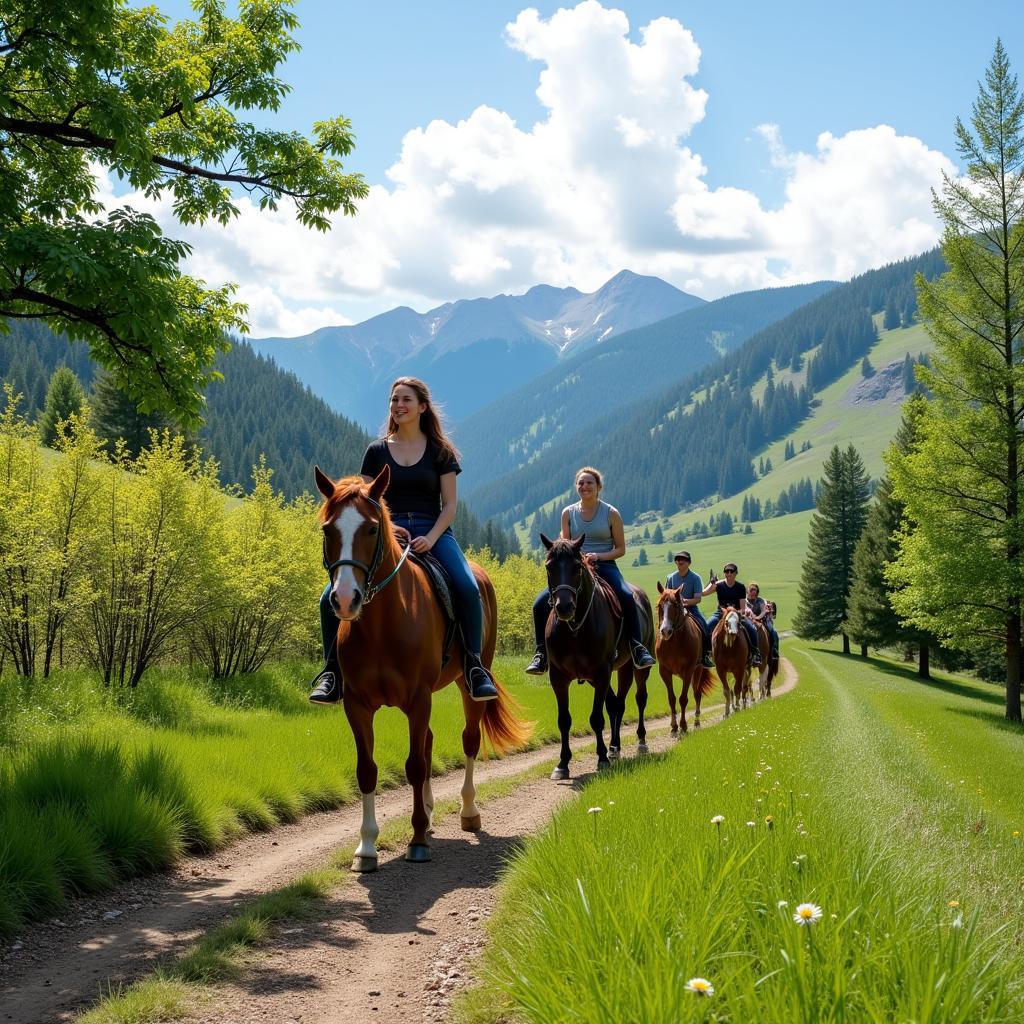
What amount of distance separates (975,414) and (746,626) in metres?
11.5

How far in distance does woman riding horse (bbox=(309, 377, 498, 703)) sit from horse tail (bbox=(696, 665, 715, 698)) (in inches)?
443

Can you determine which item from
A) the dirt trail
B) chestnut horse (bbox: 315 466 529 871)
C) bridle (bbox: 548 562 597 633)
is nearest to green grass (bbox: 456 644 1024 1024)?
the dirt trail

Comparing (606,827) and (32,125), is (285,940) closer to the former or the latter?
(606,827)

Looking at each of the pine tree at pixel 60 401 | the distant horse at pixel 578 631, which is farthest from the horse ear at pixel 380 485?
the pine tree at pixel 60 401

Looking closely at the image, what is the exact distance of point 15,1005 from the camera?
15.0 feet

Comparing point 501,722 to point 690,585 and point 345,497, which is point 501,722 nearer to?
point 345,497

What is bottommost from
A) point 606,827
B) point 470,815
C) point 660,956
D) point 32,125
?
point 470,815

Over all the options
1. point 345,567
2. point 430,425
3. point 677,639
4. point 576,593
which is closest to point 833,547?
point 677,639

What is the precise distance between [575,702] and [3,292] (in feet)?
55.9

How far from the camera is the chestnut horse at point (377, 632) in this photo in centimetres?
654

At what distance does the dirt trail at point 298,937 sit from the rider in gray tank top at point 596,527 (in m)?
4.76

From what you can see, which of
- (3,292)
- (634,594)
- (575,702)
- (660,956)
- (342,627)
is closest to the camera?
(660,956)

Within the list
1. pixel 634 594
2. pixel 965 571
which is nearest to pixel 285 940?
pixel 634 594

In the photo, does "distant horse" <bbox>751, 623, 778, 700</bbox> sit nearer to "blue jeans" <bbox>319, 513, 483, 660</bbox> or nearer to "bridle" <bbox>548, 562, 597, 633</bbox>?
"bridle" <bbox>548, 562, 597, 633</bbox>
